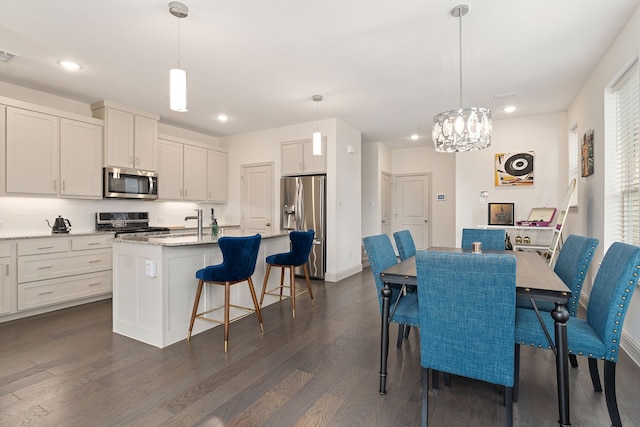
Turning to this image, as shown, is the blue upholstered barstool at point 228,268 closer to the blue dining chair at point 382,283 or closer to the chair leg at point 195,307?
the chair leg at point 195,307

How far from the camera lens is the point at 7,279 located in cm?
329

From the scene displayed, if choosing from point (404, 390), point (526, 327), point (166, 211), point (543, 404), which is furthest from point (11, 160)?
point (543, 404)

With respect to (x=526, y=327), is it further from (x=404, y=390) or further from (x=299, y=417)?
(x=299, y=417)

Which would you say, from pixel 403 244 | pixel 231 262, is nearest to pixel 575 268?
pixel 403 244

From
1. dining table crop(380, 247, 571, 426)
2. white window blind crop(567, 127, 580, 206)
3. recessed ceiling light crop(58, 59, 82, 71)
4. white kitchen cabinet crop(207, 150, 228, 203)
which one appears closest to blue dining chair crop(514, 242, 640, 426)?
dining table crop(380, 247, 571, 426)

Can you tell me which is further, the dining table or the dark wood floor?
the dark wood floor

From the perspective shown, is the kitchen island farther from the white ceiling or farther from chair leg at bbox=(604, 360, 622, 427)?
chair leg at bbox=(604, 360, 622, 427)

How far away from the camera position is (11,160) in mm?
3531

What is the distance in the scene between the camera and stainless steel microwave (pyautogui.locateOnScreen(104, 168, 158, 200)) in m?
4.37

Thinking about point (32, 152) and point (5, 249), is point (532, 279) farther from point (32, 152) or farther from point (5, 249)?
point (32, 152)

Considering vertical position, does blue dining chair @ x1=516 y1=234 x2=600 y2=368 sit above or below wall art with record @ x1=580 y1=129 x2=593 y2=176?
below

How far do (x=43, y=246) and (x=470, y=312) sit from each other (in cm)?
428

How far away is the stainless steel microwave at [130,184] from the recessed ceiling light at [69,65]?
4.60 feet

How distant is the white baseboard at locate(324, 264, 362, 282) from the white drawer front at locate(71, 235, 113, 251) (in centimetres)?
304
